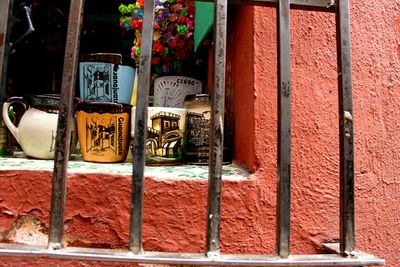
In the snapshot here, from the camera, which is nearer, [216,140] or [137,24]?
[216,140]

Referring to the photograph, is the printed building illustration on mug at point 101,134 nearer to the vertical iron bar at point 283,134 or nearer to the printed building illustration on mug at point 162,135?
the printed building illustration on mug at point 162,135

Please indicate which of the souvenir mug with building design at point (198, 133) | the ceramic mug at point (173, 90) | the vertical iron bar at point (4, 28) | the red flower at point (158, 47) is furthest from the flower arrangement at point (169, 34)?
the vertical iron bar at point (4, 28)

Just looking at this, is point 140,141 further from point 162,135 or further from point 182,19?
point 182,19

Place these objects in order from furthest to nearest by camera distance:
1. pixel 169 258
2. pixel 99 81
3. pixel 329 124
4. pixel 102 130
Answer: pixel 99 81
pixel 102 130
pixel 329 124
pixel 169 258

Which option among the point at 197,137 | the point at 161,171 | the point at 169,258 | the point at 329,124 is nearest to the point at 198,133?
the point at 197,137

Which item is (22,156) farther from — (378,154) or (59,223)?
(378,154)

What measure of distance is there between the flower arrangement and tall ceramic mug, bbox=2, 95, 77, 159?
35 cm

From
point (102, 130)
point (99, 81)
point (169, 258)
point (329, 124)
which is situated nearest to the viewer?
point (169, 258)

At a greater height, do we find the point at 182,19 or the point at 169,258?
the point at 182,19

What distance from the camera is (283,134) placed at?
19.9 inches

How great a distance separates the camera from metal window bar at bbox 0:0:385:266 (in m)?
0.46

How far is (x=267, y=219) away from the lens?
633 mm

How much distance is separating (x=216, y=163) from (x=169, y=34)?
28.6 inches

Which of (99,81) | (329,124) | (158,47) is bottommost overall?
(329,124)
